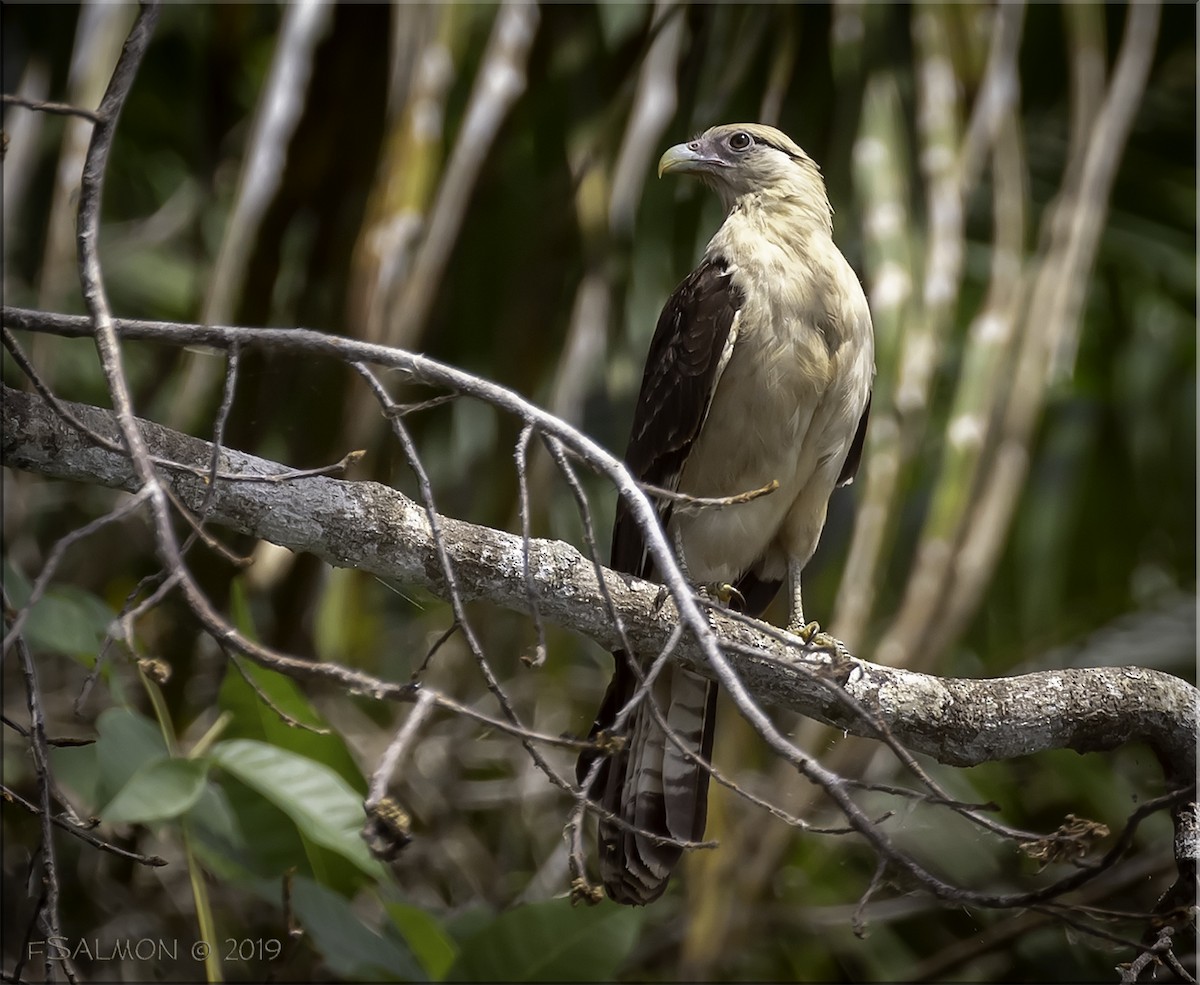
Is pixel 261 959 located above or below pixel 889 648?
below

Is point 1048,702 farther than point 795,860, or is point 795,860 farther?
point 795,860

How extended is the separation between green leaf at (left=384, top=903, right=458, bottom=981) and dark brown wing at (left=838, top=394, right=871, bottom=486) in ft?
6.13

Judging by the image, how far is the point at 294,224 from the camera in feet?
13.5

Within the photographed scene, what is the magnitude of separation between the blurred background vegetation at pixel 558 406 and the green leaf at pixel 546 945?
0.01m

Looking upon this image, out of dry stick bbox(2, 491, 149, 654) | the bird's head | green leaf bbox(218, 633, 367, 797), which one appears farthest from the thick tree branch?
the bird's head

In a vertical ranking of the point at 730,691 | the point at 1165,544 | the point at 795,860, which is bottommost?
the point at 795,860

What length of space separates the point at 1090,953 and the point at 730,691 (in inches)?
138

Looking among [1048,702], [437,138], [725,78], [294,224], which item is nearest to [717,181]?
[725,78]

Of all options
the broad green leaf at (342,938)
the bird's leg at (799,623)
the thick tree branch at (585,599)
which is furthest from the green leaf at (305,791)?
the bird's leg at (799,623)

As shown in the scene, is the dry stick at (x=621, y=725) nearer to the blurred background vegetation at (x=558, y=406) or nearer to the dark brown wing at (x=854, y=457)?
the blurred background vegetation at (x=558, y=406)

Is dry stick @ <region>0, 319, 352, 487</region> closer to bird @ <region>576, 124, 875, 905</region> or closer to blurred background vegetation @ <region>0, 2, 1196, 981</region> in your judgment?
blurred background vegetation @ <region>0, 2, 1196, 981</region>

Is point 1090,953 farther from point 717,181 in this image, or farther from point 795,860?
point 717,181

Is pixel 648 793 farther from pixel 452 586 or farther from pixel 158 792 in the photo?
pixel 452 586

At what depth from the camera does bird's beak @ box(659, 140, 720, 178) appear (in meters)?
3.91
